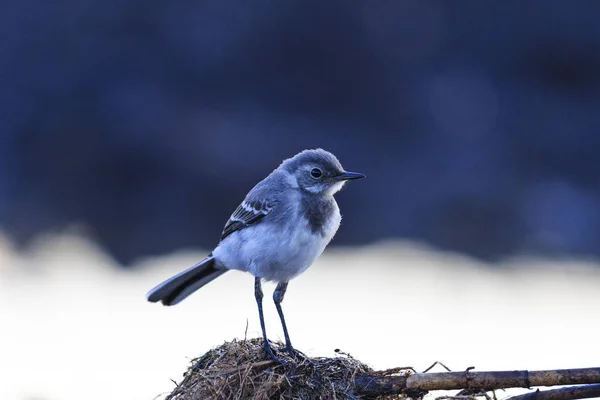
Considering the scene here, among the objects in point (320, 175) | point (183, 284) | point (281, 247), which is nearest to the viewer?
point (281, 247)

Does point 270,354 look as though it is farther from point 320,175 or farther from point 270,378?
point 320,175

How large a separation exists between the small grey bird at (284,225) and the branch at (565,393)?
215 cm

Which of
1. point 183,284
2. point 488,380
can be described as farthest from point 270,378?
point 183,284

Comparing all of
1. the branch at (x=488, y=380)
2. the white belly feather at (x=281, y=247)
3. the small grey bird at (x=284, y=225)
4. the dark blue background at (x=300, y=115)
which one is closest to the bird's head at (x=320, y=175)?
the small grey bird at (x=284, y=225)

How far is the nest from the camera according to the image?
6375 mm

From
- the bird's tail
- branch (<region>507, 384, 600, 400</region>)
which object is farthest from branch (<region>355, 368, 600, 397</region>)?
the bird's tail

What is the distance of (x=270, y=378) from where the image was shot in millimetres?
6418

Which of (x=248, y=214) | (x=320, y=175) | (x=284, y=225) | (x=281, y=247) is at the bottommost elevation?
(x=281, y=247)

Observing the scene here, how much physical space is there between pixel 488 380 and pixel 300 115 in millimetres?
12820

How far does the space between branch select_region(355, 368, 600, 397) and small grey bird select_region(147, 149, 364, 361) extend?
156 cm

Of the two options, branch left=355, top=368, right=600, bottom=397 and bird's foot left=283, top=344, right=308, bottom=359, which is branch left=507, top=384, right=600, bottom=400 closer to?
branch left=355, top=368, right=600, bottom=397

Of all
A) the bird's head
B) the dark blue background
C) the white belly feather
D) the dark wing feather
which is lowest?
the white belly feather

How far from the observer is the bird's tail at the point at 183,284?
8.23 meters

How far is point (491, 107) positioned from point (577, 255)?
444 centimetres
